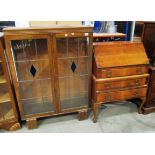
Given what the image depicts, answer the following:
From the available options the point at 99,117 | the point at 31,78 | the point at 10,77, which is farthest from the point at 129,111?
the point at 10,77

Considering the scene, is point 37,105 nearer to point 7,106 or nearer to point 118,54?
point 7,106

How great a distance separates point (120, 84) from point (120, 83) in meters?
0.01

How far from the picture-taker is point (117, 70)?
185 centimetres

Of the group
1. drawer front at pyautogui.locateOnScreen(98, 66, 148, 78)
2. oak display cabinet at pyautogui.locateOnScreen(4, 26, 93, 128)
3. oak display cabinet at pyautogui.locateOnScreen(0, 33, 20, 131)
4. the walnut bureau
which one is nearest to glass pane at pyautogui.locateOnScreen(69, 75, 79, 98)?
oak display cabinet at pyautogui.locateOnScreen(4, 26, 93, 128)

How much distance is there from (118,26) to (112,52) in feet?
6.43

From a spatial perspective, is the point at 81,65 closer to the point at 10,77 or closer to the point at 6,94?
the point at 10,77

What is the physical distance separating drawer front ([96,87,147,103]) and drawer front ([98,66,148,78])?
224 millimetres

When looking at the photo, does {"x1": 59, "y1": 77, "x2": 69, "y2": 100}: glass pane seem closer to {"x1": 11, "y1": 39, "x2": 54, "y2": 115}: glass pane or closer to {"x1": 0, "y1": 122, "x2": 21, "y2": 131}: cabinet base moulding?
{"x1": 11, "y1": 39, "x2": 54, "y2": 115}: glass pane

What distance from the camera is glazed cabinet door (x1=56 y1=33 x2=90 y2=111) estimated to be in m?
1.75

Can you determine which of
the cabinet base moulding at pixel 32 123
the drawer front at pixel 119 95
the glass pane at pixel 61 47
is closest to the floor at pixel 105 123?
the cabinet base moulding at pixel 32 123

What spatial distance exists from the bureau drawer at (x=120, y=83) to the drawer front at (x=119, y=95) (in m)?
0.07

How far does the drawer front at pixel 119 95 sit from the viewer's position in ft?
6.32

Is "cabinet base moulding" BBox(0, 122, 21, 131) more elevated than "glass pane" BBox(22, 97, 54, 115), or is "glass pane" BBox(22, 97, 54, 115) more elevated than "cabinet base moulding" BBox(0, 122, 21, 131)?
"glass pane" BBox(22, 97, 54, 115)

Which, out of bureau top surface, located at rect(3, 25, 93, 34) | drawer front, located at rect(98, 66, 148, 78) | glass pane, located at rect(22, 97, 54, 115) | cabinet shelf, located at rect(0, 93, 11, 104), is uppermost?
bureau top surface, located at rect(3, 25, 93, 34)
